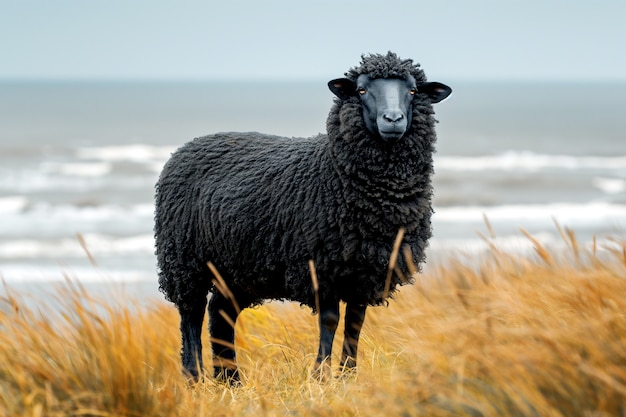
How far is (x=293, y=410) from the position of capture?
3861 millimetres

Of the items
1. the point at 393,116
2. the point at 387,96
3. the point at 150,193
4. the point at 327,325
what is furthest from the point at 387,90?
the point at 150,193

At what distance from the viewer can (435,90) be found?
4.79 meters

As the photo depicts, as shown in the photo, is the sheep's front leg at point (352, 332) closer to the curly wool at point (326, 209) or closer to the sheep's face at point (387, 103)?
the curly wool at point (326, 209)

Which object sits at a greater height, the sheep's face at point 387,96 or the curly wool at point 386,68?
the curly wool at point 386,68

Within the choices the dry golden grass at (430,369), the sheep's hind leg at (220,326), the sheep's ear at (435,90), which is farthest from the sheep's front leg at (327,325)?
the sheep's ear at (435,90)

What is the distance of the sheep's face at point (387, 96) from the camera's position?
4.47 metres

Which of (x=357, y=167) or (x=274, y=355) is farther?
(x=274, y=355)

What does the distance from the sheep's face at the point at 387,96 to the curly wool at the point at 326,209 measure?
54 mm

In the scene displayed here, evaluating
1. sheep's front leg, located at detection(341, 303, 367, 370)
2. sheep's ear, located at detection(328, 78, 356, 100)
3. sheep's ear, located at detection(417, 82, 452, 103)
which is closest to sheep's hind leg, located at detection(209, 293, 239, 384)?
sheep's front leg, located at detection(341, 303, 367, 370)

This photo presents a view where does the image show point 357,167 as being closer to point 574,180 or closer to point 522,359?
point 522,359

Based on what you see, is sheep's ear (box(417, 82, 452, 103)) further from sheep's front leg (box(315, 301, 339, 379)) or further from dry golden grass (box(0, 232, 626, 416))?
sheep's front leg (box(315, 301, 339, 379))

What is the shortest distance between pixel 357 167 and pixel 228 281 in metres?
1.27

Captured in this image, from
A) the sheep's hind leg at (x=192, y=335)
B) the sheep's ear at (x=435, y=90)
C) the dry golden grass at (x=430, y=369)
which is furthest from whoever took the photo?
the sheep's hind leg at (x=192, y=335)

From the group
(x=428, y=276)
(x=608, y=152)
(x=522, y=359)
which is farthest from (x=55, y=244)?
(x=608, y=152)
